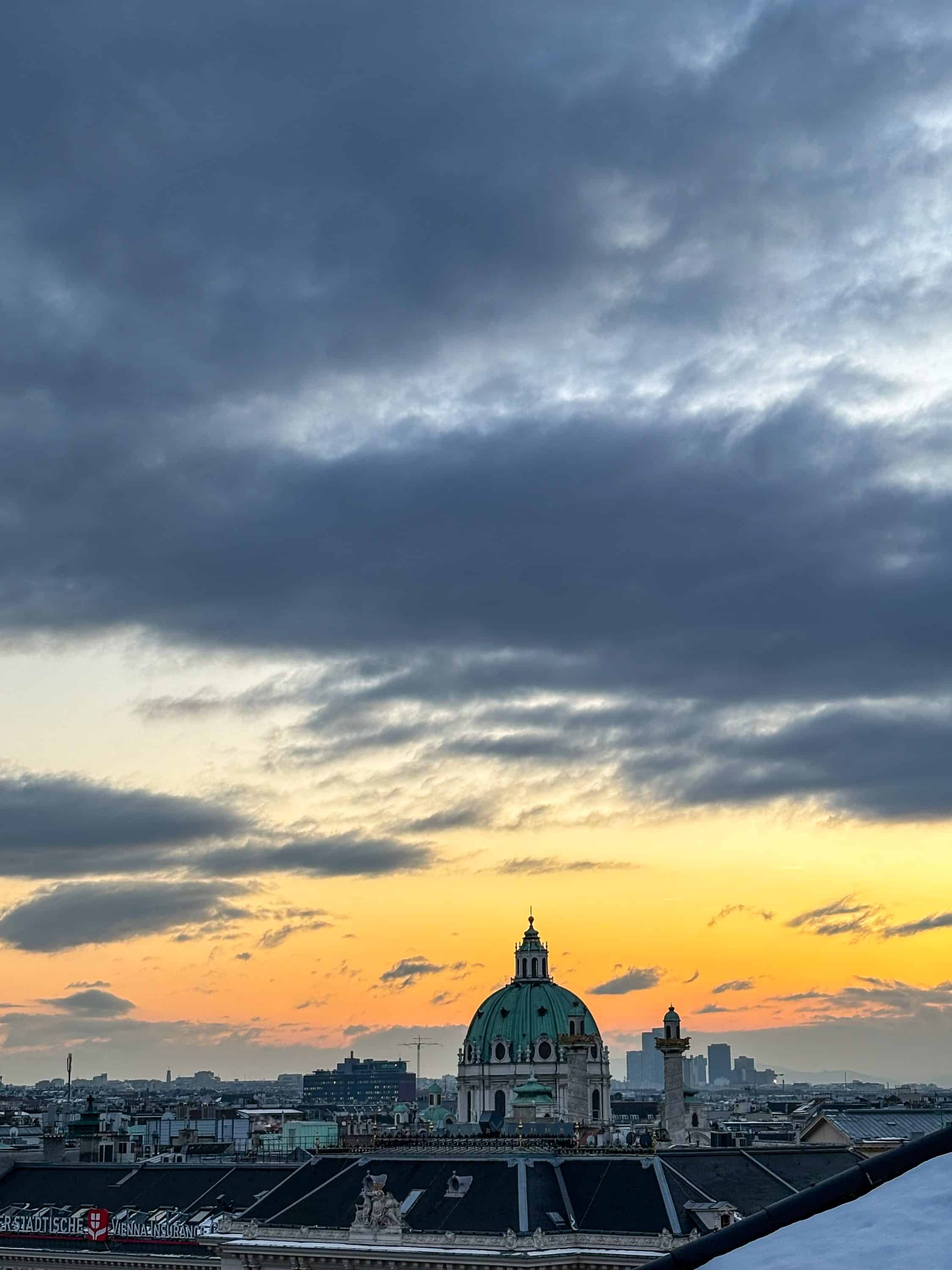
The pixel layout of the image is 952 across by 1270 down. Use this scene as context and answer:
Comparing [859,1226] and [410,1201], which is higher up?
[859,1226]

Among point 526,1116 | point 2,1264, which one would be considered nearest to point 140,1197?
point 2,1264

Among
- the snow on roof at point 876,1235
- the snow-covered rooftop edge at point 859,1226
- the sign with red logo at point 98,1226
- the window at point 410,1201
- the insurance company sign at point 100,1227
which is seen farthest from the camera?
the sign with red logo at point 98,1226

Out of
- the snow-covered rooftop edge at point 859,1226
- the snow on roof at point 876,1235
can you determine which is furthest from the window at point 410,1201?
the snow on roof at point 876,1235

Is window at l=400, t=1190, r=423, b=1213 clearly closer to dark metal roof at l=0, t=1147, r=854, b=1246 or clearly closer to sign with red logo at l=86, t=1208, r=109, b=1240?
dark metal roof at l=0, t=1147, r=854, b=1246

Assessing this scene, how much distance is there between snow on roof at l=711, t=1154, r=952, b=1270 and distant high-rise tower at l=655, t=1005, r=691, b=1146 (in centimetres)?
13590

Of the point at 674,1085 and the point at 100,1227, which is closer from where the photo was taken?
the point at 100,1227

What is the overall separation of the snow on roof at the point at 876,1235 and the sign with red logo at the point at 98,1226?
118 m

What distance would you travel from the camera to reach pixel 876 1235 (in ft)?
52.7

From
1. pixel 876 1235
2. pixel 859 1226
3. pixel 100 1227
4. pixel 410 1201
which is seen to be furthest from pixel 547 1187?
pixel 876 1235

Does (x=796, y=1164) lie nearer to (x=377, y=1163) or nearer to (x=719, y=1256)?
(x=377, y=1163)

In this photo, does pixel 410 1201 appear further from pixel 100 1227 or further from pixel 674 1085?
pixel 674 1085

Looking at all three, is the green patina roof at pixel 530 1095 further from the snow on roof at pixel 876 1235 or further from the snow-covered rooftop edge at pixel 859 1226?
the snow on roof at pixel 876 1235

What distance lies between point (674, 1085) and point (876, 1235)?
14207cm

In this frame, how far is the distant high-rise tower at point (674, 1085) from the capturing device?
Answer: 493 ft
